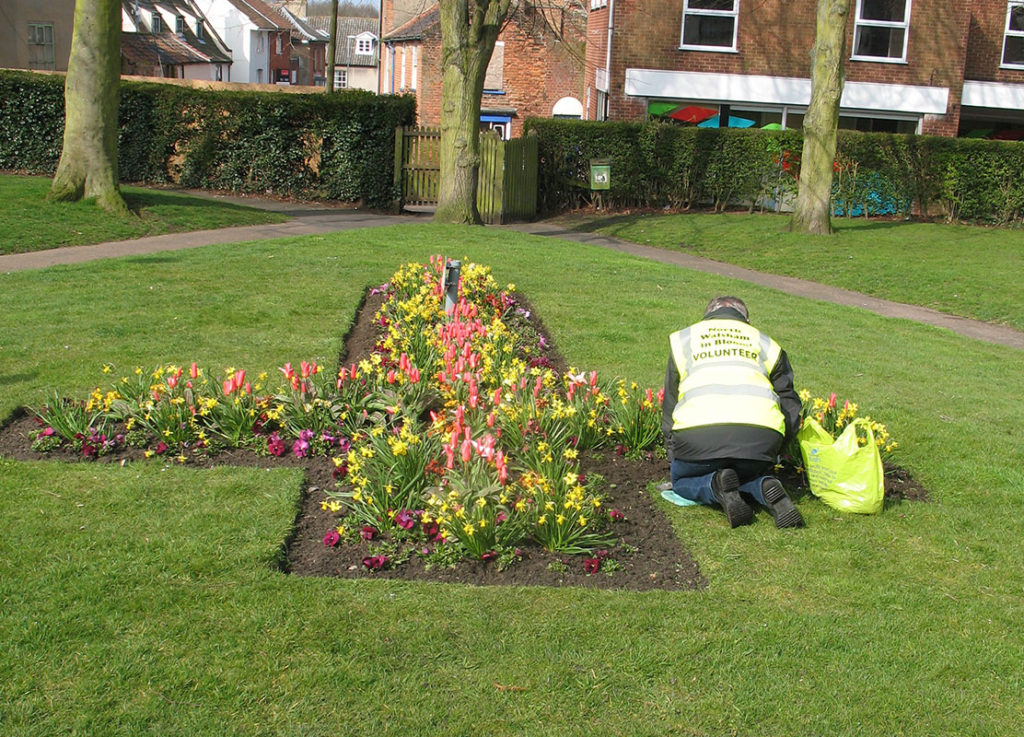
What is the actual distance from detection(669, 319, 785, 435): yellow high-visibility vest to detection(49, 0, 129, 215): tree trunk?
39.2 feet

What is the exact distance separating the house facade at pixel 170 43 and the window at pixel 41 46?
8.78 metres

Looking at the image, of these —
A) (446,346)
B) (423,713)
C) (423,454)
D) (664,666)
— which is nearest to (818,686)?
(664,666)

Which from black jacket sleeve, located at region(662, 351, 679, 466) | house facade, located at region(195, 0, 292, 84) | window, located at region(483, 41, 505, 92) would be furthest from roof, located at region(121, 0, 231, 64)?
black jacket sleeve, located at region(662, 351, 679, 466)

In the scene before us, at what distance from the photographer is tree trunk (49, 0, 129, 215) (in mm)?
15078

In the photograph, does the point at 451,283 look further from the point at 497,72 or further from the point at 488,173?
the point at 497,72

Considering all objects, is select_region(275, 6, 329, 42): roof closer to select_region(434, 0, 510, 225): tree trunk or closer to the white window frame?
the white window frame

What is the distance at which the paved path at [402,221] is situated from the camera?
12.4 m

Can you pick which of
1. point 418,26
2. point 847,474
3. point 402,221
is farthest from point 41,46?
point 847,474

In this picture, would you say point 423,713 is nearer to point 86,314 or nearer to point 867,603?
point 867,603

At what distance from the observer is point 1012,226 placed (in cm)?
2298

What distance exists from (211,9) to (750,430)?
78.4 m

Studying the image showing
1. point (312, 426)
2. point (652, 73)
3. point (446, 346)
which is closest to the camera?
point (312, 426)

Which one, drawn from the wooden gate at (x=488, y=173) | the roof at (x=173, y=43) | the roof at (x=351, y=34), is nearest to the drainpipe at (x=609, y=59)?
the wooden gate at (x=488, y=173)

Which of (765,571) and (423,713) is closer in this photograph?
(423,713)
